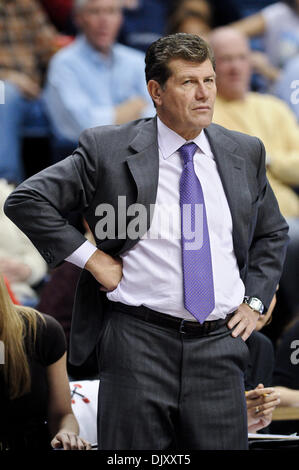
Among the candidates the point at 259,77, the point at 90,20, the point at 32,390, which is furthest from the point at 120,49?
the point at 32,390

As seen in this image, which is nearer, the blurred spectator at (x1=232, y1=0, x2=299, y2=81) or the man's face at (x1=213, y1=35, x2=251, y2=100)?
the man's face at (x1=213, y1=35, x2=251, y2=100)

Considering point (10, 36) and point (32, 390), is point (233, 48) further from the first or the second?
point (32, 390)

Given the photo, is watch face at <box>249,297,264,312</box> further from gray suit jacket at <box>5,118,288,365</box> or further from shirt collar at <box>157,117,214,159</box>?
shirt collar at <box>157,117,214,159</box>

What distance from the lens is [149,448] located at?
1.72 metres

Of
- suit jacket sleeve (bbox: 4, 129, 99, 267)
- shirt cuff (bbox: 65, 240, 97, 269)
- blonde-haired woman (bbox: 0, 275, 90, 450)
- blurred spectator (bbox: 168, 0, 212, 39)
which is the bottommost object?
blonde-haired woman (bbox: 0, 275, 90, 450)

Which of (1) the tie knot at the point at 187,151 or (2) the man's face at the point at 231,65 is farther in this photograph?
(2) the man's face at the point at 231,65

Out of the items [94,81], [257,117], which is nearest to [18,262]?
[94,81]

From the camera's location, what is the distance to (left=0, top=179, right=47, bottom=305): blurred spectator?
2949 mm

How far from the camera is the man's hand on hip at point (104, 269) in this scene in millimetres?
1764

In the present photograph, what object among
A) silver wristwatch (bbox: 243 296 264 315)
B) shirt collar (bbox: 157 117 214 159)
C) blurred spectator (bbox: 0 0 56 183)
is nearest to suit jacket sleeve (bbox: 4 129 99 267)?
shirt collar (bbox: 157 117 214 159)

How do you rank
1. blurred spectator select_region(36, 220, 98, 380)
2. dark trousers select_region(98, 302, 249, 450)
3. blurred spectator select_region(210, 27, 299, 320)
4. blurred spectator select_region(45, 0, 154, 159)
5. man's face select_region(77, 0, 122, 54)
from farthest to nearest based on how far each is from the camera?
man's face select_region(77, 0, 122, 54)
blurred spectator select_region(45, 0, 154, 159)
blurred spectator select_region(210, 27, 299, 320)
blurred spectator select_region(36, 220, 98, 380)
dark trousers select_region(98, 302, 249, 450)

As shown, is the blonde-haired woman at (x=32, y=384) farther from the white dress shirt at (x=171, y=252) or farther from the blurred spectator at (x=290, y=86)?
the blurred spectator at (x=290, y=86)

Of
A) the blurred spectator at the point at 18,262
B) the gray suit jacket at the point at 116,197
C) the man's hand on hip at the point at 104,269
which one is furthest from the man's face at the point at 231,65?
the man's hand on hip at the point at 104,269

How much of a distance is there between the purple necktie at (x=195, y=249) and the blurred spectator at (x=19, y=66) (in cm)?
184
